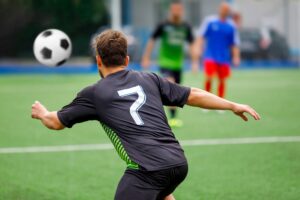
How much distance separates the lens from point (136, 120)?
477 cm

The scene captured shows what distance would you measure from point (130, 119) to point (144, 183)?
0.46 m

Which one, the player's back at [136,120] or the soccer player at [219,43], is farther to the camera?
the soccer player at [219,43]

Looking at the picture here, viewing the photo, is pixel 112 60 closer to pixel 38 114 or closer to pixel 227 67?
pixel 38 114

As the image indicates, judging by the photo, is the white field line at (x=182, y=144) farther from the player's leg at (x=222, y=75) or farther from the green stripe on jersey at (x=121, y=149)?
the green stripe on jersey at (x=121, y=149)

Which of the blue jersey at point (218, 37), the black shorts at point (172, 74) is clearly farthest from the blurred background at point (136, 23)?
the black shorts at point (172, 74)

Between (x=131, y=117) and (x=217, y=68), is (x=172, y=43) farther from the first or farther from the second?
(x=131, y=117)

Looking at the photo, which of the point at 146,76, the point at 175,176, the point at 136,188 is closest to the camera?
the point at 136,188

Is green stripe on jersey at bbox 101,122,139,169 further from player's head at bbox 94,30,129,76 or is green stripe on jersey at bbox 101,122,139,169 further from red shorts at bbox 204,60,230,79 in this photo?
red shorts at bbox 204,60,230,79

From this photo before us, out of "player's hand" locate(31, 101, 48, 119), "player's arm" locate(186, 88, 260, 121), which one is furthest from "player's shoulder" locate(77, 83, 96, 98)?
"player's arm" locate(186, 88, 260, 121)

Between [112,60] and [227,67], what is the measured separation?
11.1m

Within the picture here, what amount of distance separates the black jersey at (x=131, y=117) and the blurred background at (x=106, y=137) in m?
2.25

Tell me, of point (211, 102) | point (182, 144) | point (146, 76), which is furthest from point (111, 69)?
point (182, 144)

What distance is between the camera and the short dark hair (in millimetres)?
4836

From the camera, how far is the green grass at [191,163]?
23.6 ft
